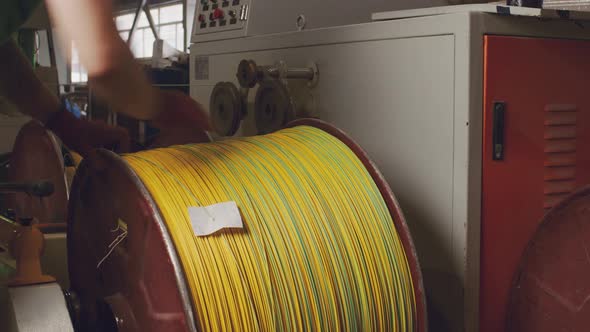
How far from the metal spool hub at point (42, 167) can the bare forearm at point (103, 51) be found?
804 mm

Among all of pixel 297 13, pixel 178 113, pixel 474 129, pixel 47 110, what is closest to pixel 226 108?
pixel 297 13

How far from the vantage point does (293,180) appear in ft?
4.26

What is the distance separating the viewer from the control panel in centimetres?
210

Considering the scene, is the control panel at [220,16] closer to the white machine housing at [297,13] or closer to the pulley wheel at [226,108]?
the white machine housing at [297,13]

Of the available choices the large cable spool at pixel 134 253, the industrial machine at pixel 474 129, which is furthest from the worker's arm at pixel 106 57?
the industrial machine at pixel 474 129

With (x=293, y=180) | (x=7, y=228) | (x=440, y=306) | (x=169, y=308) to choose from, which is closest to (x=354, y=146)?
(x=293, y=180)

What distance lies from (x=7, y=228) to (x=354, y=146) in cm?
77

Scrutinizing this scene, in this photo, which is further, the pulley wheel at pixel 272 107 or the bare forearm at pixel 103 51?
the pulley wheel at pixel 272 107

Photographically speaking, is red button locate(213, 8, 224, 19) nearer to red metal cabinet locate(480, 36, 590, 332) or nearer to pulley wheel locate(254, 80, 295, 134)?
pulley wheel locate(254, 80, 295, 134)

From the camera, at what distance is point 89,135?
169 centimetres

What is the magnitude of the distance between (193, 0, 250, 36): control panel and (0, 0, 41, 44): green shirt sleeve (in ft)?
3.15

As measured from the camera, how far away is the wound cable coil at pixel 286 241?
3.74ft

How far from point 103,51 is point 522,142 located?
862mm

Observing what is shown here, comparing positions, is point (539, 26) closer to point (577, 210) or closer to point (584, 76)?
point (584, 76)
